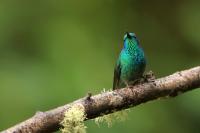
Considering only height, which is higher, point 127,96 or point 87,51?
point 87,51

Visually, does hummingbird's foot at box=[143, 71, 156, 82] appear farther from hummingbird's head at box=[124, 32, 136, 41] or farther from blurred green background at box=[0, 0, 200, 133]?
blurred green background at box=[0, 0, 200, 133]

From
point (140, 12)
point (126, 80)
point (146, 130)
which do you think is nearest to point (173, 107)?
point (146, 130)

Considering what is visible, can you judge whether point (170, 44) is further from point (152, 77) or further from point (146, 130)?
point (152, 77)

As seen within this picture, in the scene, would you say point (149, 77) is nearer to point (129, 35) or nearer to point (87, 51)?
point (129, 35)

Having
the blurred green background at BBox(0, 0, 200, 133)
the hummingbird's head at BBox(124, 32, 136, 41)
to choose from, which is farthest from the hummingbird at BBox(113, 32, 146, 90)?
the blurred green background at BBox(0, 0, 200, 133)

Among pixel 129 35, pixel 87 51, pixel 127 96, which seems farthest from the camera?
pixel 87 51

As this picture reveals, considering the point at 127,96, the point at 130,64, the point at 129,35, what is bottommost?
the point at 127,96

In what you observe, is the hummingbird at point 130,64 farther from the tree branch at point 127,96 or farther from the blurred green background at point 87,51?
the blurred green background at point 87,51

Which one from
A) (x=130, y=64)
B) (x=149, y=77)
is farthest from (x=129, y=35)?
(x=149, y=77)
